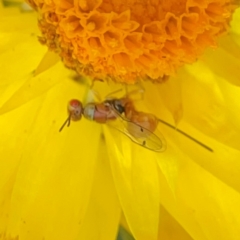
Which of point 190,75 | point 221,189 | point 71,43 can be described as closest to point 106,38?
point 71,43

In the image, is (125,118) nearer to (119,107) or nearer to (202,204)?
(119,107)

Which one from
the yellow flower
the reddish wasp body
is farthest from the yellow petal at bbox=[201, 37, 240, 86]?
the reddish wasp body

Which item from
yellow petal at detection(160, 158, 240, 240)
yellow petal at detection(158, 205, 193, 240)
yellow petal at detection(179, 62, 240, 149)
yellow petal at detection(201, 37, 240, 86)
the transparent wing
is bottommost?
yellow petal at detection(158, 205, 193, 240)

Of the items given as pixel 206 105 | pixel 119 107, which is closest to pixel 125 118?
pixel 119 107

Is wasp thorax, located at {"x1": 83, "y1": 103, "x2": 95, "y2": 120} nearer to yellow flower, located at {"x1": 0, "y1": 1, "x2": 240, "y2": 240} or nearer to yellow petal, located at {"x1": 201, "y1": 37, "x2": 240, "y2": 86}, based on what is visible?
yellow flower, located at {"x1": 0, "y1": 1, "x2": 240, "y2": 240}

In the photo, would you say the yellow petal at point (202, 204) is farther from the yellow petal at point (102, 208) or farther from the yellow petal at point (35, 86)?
the yellow petal at point (35, 86)

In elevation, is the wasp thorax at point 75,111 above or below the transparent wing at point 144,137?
below

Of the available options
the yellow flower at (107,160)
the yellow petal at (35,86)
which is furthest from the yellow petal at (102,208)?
the yellow petal at (35,86)
